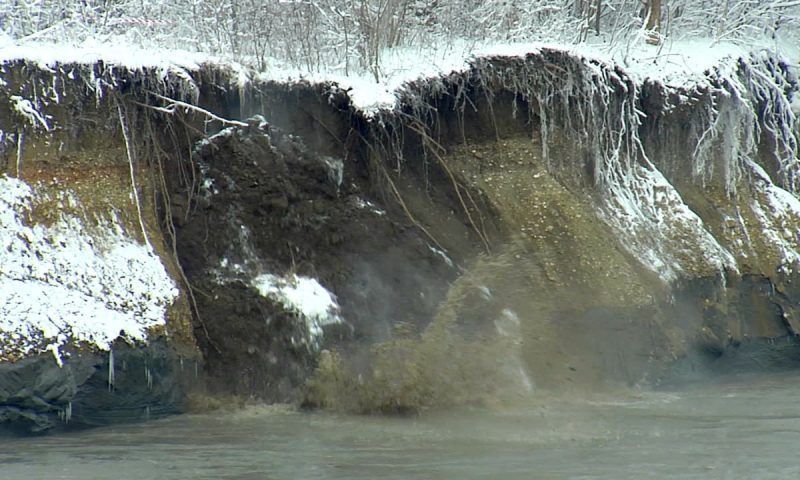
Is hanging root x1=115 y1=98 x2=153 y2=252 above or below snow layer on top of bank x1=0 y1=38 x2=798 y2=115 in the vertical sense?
below

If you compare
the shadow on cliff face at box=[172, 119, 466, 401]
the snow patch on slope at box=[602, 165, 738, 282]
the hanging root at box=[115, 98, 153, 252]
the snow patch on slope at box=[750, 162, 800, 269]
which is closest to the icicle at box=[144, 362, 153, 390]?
the shadow on cliff face at box=[172, 119, 466, 401]

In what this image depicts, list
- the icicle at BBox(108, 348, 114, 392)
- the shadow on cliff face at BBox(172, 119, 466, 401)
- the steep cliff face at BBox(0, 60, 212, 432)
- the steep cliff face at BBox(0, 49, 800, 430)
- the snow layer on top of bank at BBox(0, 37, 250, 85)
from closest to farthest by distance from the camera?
1. the steep cliff face at BBox(0, 60, 212, 432)
2. the icicle at BBox(108, 348, 114, 392)
3. the steep cliff face at BBox(0, 49, 800, 430)
4. the snow layer on top of bank at BBox(0, 37, 250, 85)
5. the shadow on cliff face at BBox(172, 119, 466, 401)

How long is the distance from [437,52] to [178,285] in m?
4.03

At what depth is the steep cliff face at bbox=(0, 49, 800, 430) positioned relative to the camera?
27.8ft

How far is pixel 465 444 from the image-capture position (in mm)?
7266

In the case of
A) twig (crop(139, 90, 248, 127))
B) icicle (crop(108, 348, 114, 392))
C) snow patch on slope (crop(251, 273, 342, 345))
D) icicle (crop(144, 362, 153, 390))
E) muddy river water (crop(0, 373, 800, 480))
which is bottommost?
muddy river water (crop(0, 373, 800, 480))

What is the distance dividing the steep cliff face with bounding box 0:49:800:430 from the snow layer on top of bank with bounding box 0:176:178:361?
0.06ft

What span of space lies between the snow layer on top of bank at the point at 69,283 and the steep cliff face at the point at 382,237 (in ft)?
0.06

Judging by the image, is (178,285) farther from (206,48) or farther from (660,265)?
(660,265)

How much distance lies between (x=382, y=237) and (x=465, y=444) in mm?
2915

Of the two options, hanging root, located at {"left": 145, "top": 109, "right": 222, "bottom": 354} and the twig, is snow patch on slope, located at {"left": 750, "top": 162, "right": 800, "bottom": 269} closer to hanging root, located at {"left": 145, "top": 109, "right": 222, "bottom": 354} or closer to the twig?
the twig

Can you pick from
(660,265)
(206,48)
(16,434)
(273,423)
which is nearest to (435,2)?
(206,48)

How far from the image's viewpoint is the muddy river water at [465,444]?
21.0 ft

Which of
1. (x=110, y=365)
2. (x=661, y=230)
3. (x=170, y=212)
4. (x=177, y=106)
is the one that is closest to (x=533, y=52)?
(x=661, y=230)
